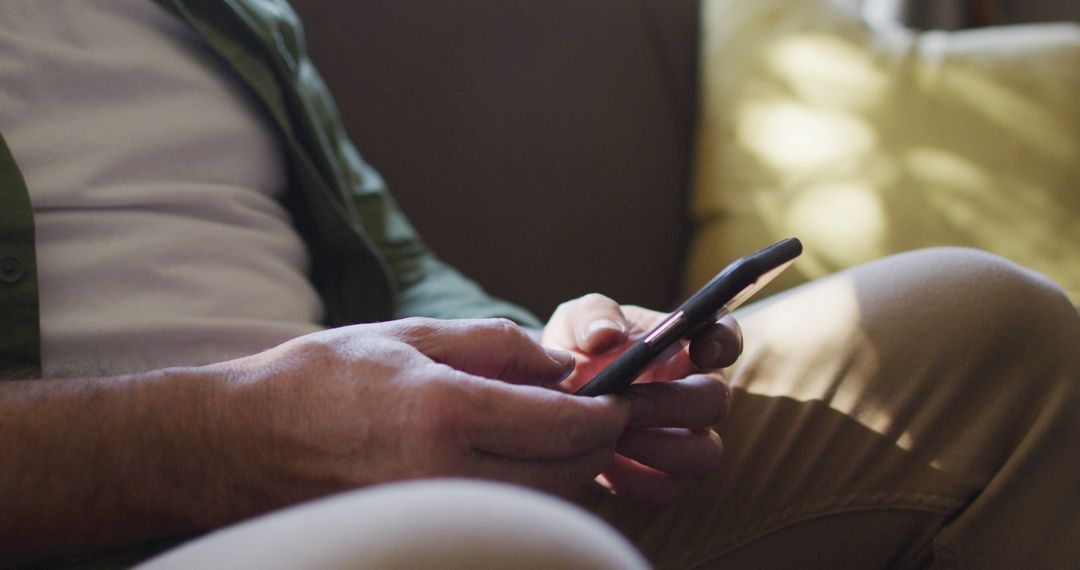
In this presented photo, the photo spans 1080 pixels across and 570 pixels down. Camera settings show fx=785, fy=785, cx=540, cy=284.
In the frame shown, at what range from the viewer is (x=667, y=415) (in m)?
0.49

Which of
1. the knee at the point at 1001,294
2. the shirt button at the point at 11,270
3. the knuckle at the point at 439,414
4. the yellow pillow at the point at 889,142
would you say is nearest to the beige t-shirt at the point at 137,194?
the shirt button at the point at 11,270

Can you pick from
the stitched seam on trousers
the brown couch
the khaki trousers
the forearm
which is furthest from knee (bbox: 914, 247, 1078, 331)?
the brown couch

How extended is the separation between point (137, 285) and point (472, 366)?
0.28 m

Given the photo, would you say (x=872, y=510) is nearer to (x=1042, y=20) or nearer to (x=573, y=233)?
(x=573, y=233)

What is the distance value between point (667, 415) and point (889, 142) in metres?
0.78

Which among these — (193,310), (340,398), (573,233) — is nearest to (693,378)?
(340,398)

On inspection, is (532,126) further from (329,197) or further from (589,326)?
(589,326)

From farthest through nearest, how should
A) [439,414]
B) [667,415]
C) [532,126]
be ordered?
[532,126] → [667,415] → [439,414]

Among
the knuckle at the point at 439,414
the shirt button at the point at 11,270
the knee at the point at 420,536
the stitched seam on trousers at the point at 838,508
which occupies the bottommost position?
the stitched seam on trousers at the point at 838,508

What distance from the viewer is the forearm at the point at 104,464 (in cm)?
41

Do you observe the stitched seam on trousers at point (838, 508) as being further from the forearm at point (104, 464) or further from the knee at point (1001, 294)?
the forearm at point (104, 464)

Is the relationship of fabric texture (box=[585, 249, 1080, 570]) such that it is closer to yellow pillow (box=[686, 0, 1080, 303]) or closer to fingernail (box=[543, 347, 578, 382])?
fingernail (box=[543, 347, 578, 382])

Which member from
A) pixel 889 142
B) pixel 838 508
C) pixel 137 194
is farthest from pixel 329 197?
pixel 889 142

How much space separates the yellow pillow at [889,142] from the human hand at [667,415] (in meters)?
0.63
